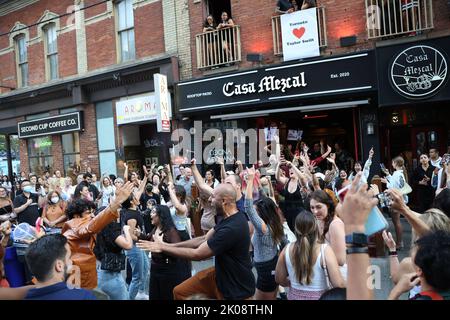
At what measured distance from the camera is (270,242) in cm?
457

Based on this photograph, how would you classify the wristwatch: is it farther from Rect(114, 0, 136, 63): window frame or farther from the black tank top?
Rect(114, 0, 136, 63): window frame

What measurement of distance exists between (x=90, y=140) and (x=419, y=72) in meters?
11.5

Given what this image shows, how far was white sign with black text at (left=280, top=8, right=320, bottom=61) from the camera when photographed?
11195 mm

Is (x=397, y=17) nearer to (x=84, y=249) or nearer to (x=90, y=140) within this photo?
(x=84, y=249)

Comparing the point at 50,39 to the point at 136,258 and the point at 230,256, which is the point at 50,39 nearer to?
the point at 136,258

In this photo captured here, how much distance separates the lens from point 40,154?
711 inches

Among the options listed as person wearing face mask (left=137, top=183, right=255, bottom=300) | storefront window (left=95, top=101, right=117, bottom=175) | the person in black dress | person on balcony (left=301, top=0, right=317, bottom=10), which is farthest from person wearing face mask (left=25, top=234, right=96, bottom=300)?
storefront window (left=95, top=101, right=117, bottom=175)

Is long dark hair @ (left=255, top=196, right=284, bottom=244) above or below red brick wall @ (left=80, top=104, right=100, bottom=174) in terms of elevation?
below

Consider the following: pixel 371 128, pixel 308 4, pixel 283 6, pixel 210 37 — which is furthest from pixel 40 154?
pixel 371 128

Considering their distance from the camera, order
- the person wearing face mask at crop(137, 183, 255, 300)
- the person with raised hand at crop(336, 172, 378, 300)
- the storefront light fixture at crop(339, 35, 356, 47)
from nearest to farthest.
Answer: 1. the person with raised hand at crop(336, 172, 378, 300)
2. the person wearing face mask at crop(137, 183, 255, 300)
3. the storefront light fixture at crop(339, 35, 356, 47)

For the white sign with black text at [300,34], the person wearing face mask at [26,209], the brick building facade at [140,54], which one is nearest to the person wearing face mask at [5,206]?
the person wearing face mask at [26,209]

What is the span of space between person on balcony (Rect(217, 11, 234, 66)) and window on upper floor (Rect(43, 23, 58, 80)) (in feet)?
27.2
